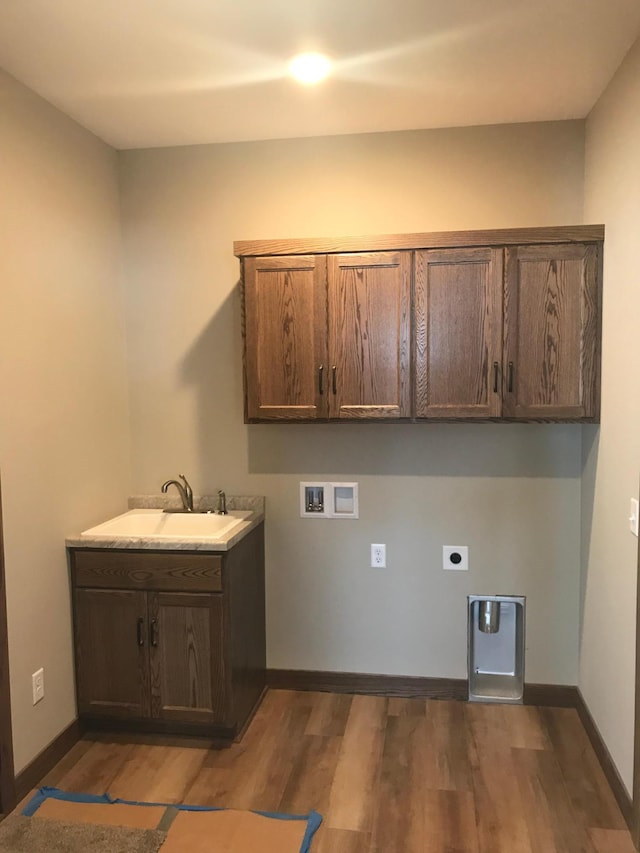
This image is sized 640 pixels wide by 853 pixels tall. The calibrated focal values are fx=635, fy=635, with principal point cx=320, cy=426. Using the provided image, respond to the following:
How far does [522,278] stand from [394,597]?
1586mm

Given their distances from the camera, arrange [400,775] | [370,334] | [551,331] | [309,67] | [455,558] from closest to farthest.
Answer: [309,67]
[400,775]
[551,331]
[370,334]
[455,558]

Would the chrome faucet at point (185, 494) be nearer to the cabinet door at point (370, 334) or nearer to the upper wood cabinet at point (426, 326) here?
the upper wood cabinet at point (426, 326)

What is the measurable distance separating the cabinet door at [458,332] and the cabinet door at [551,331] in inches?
2.2

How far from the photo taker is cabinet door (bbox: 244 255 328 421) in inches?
107

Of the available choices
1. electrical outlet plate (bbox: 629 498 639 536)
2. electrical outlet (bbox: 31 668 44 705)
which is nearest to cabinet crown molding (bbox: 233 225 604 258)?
electrical outlet plate (bbox: 629 498 639 536)

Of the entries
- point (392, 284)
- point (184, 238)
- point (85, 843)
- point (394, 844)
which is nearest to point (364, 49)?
point (392, 284)

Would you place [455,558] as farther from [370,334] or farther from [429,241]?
[429,241]

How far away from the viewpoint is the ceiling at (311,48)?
1.96 m

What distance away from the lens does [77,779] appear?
8.05 feet

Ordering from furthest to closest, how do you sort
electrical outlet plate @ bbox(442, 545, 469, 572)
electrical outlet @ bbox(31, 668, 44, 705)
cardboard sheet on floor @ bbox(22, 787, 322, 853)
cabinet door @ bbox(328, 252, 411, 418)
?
electrical outlet plate @ bbox(442, 545, 469, 572)
cabinet door @ bbox(328, 252, 411, 418)
electrical outlet @ bbox(31, 668, 44, 705)
cardboard sheet on floor @ bbox(22, 787, 322, 853)

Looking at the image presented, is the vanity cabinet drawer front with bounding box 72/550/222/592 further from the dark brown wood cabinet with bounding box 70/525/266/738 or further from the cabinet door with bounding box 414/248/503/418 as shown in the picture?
the cabinet door with bounding box 414/248/503/418

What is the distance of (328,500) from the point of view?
10.1ft

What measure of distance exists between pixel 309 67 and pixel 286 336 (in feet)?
3.35

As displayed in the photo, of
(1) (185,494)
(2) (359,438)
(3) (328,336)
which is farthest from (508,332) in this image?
(1) (185,494)
